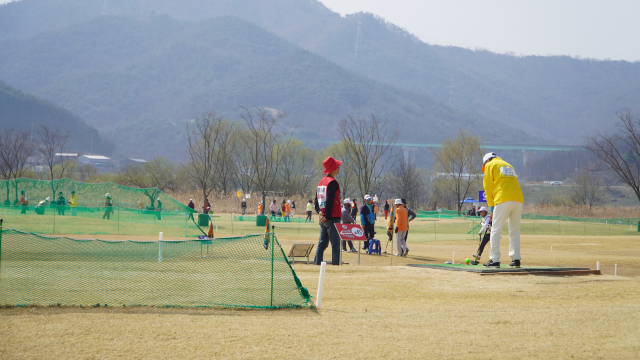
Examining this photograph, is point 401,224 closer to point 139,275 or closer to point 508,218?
point 508,218

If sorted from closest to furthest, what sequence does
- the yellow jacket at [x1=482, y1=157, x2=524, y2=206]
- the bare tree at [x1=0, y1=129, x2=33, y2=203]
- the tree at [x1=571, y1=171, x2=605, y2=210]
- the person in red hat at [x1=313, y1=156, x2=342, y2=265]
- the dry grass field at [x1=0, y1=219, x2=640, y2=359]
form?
the dry grass field at [x1=0, y1=219, x2=640, y2=359] → the yellow jacket at [x1=482, y1=157, x2=524, y2=206] → the person in red hat at [x1=313, y1=156, x2=342, y2=265] → the bare tree at [x1=0, y1=129, x2=33, y2=203] → the tree at [x1=571, y1=171, x2=605, y2=210]

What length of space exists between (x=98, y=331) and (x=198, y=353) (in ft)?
5.02

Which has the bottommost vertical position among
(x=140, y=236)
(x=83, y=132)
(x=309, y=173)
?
(x=140, y=236)

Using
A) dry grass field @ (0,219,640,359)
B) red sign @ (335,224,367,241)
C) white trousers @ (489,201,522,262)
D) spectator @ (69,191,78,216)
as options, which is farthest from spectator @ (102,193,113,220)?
white trousers @ (489,201,522,262)

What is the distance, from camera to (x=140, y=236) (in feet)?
92.6

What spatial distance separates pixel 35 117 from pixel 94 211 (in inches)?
6905

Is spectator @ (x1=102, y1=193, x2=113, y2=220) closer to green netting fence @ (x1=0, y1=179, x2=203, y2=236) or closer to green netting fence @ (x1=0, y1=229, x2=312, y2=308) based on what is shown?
green netting fence @ (x1=0, y1=179, x2=203, y2=236)

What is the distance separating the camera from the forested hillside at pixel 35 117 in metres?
179

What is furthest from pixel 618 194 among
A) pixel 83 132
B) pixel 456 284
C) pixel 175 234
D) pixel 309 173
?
pixel 83 132

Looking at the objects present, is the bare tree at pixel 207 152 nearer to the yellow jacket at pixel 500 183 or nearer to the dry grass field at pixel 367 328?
the yellow jacket at pixel 500 183

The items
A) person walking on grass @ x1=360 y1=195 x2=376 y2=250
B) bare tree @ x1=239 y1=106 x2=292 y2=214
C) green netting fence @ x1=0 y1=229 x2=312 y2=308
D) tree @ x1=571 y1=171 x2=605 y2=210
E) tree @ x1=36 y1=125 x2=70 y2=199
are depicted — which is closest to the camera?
green netting fence @ x1=0 y1=229 x2=312 y2=308

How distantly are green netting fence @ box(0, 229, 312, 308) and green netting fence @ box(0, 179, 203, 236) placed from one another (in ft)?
59.8

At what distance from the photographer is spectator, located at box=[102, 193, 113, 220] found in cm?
3000

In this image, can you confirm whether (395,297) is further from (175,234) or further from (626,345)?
(175,234)
